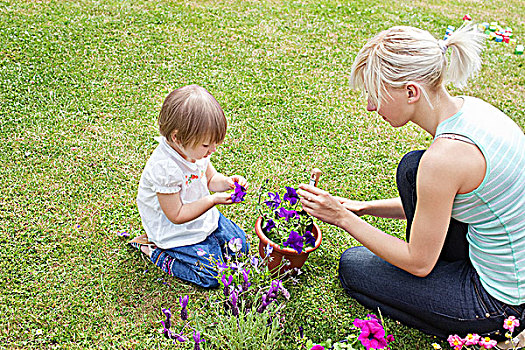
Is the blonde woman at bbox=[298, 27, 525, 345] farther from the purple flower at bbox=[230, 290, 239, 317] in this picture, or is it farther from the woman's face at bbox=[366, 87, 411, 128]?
the purple flower at bbox=[230, 290, 239, 317]

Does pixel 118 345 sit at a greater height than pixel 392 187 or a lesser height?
lesser

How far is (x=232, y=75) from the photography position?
14.2 feet

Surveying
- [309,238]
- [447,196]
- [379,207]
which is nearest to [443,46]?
[447,196]

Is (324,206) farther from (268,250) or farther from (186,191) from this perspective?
(186,191)

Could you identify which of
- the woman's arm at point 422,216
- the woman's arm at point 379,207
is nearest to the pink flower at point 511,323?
the woman's arm at point 422,216

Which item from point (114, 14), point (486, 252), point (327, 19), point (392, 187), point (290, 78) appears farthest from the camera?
point (327, 19)

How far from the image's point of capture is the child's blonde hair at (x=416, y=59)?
76.9 inches

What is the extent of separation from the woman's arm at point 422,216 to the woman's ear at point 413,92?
22cm

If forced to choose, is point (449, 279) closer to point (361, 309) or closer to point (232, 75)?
point (361, 309)

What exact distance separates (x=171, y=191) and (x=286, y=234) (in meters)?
0.60

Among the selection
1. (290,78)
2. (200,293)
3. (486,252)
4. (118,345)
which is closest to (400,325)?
(486,252)

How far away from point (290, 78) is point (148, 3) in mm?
2052

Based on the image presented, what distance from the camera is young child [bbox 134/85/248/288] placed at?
226 centimetres

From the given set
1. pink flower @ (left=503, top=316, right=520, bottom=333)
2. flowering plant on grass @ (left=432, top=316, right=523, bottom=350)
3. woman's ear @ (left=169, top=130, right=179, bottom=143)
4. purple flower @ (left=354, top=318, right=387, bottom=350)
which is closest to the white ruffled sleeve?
woman's ear @ (left=169, top=130, right=179, bottom=143)
